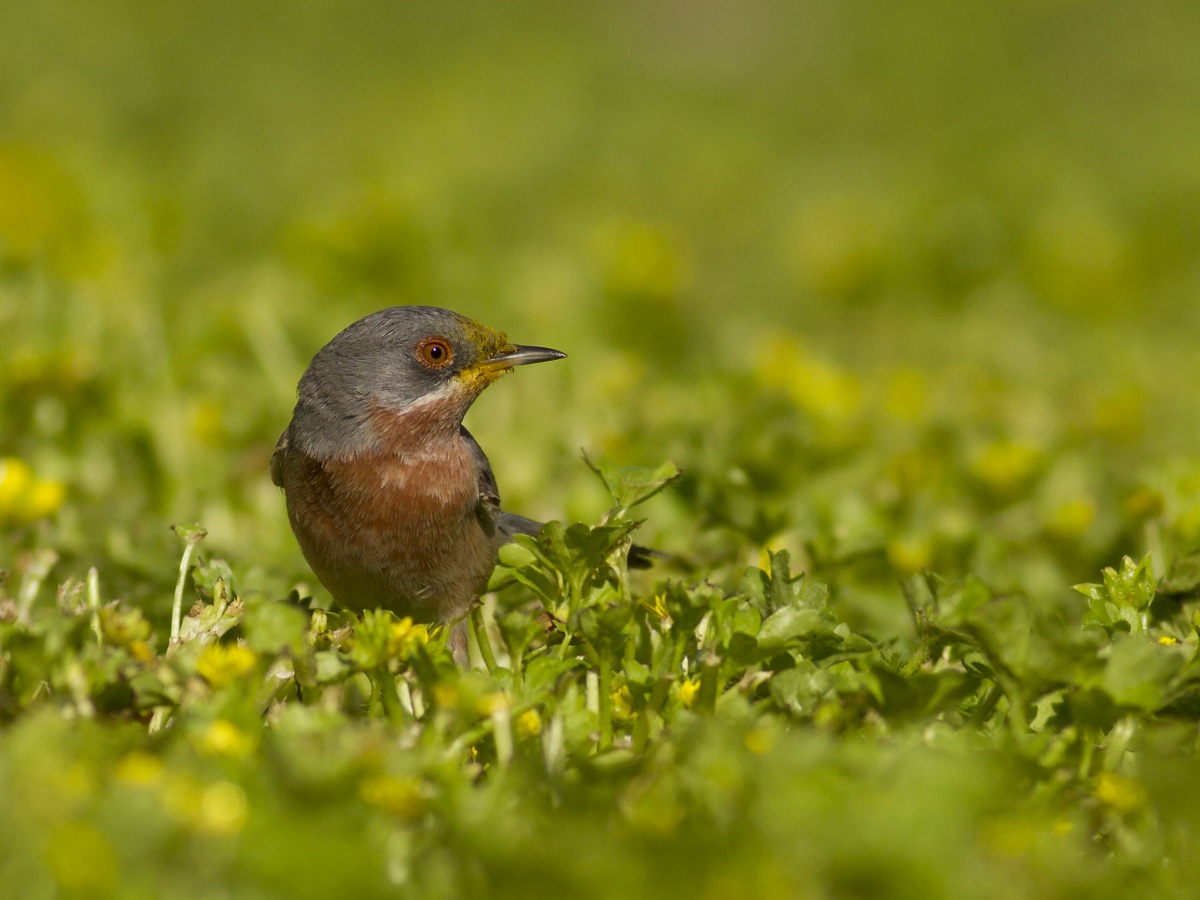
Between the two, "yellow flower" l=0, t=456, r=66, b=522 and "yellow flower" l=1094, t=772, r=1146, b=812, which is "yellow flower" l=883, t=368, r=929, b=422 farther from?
"yellow flower" l=0, t=456, r=66, b=522

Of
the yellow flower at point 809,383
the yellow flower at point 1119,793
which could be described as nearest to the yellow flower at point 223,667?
the yellow flower at point 1119,793

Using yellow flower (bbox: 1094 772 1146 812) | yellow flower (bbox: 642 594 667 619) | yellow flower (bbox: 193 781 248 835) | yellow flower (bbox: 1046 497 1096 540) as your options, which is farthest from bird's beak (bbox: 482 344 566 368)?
yellow flower (bbox: 193 781 248 835)

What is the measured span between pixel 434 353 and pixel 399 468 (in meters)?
0.46

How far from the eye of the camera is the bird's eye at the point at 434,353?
14.1ft

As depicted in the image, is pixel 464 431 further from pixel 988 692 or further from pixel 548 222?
pixel 548 222

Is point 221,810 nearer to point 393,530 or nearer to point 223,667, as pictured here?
point 223,667

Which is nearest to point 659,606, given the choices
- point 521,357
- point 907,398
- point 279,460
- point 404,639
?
point 404,639

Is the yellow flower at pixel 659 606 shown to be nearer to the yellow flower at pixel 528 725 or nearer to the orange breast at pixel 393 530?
the yellow flower at pixel 528 725

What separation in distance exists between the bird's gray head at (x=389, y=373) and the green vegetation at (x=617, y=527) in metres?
0.50

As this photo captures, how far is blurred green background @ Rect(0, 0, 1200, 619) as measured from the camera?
16.7 ft

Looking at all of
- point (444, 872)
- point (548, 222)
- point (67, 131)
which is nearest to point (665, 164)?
point (548, 222)

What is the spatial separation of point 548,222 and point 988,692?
29.6 ft

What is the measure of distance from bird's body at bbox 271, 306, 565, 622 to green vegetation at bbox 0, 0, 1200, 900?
0.70 ft

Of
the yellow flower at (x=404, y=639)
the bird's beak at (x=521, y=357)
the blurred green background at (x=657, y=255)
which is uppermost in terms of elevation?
the bird's beak at (x=521, y=357)
